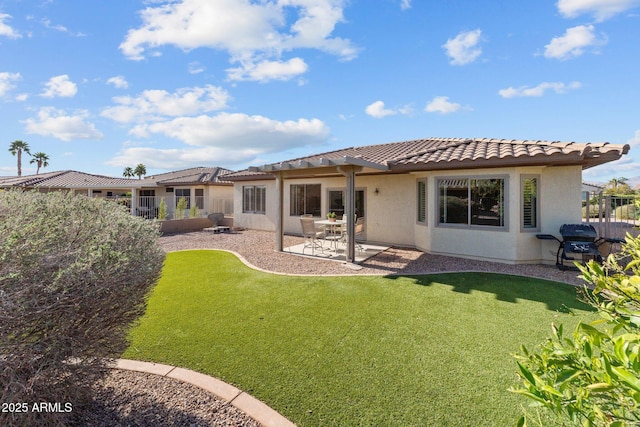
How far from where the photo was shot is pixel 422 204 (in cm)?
1262

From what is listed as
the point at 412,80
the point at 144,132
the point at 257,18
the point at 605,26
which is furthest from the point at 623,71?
the point at 144,132

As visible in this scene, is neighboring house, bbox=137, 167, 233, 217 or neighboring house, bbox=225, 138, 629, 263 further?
neighboring house, bbox=137, 167, 233, 217

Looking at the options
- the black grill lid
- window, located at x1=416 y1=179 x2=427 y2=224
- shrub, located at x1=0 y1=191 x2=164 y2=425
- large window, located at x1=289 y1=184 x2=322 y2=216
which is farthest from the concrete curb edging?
large window, located at x1=289 y1=184 x2=322 y2=216

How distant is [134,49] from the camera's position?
11242 mm

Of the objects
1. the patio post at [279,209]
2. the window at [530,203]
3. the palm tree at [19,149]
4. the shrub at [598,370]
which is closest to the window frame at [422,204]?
the window at [530,203]

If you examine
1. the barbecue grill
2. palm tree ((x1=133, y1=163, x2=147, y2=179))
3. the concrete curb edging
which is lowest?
the concrete curb edging

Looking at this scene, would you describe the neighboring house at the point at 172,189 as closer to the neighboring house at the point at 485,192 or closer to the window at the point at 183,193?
the window at the point at 183,193

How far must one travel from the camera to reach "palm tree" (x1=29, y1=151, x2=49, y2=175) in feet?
173

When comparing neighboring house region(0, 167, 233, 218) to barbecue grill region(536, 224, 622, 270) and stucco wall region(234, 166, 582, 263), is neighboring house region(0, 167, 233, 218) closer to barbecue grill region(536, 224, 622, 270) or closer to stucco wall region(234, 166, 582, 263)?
stucco wall region(234, 166, 582, 263)

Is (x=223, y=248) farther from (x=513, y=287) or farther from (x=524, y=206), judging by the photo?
(x=524, y=206)

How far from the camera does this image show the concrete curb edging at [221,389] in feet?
10.6

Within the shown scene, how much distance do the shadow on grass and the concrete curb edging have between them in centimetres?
602

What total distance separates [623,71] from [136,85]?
21790mm

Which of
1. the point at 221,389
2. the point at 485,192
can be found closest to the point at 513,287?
the point at 485,192
